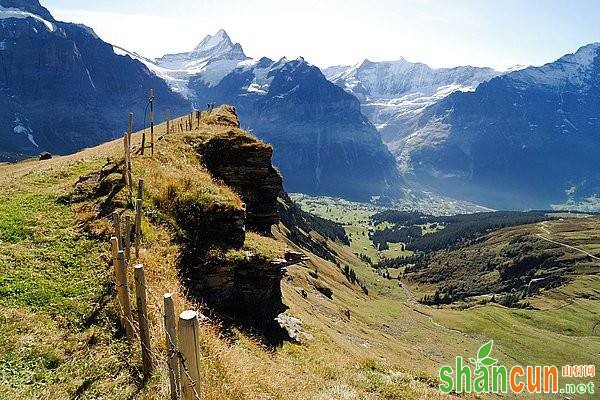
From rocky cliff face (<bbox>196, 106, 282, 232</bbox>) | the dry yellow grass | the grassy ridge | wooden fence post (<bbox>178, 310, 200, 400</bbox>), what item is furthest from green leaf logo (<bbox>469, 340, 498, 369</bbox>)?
rocky cliff face (<bbox>196, 106, 282, 232</bbox>)

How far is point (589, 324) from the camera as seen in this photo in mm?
161000

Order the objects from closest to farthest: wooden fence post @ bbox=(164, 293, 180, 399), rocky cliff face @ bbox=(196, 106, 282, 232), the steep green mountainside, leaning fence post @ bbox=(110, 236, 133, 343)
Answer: wooden fence post @ bbox=(164, 293, 180, 399) < the steep green mountainside < leaning fence post @ bbox=(110, 236, 133, 343) < rocky cliff face @ bbox=(196, 106, 282, 232)

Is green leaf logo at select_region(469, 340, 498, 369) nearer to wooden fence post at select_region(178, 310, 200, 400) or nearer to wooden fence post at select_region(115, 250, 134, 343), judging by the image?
wooden fence post at select_region(178, 310, 200, 400)

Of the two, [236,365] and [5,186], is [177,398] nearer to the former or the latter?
[236,365]

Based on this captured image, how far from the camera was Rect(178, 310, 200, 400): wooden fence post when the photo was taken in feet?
27.9

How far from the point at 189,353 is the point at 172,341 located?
109cm

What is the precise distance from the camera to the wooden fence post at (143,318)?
37.6 ft

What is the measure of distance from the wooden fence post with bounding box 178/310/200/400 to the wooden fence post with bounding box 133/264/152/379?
292cm

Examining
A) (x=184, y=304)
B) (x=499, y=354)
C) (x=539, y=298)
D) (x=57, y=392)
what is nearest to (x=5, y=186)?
(x=184, y=304)

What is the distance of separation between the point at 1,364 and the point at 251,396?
7.20m

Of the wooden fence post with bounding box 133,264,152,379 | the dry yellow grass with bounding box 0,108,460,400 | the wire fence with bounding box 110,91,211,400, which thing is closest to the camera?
the wire fence with bounding box 110,91,211,400

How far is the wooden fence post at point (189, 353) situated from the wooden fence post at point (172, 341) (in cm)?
68

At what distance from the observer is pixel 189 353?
8836 millimetres

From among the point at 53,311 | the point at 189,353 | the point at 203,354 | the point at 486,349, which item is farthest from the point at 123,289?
the point at 486,349
